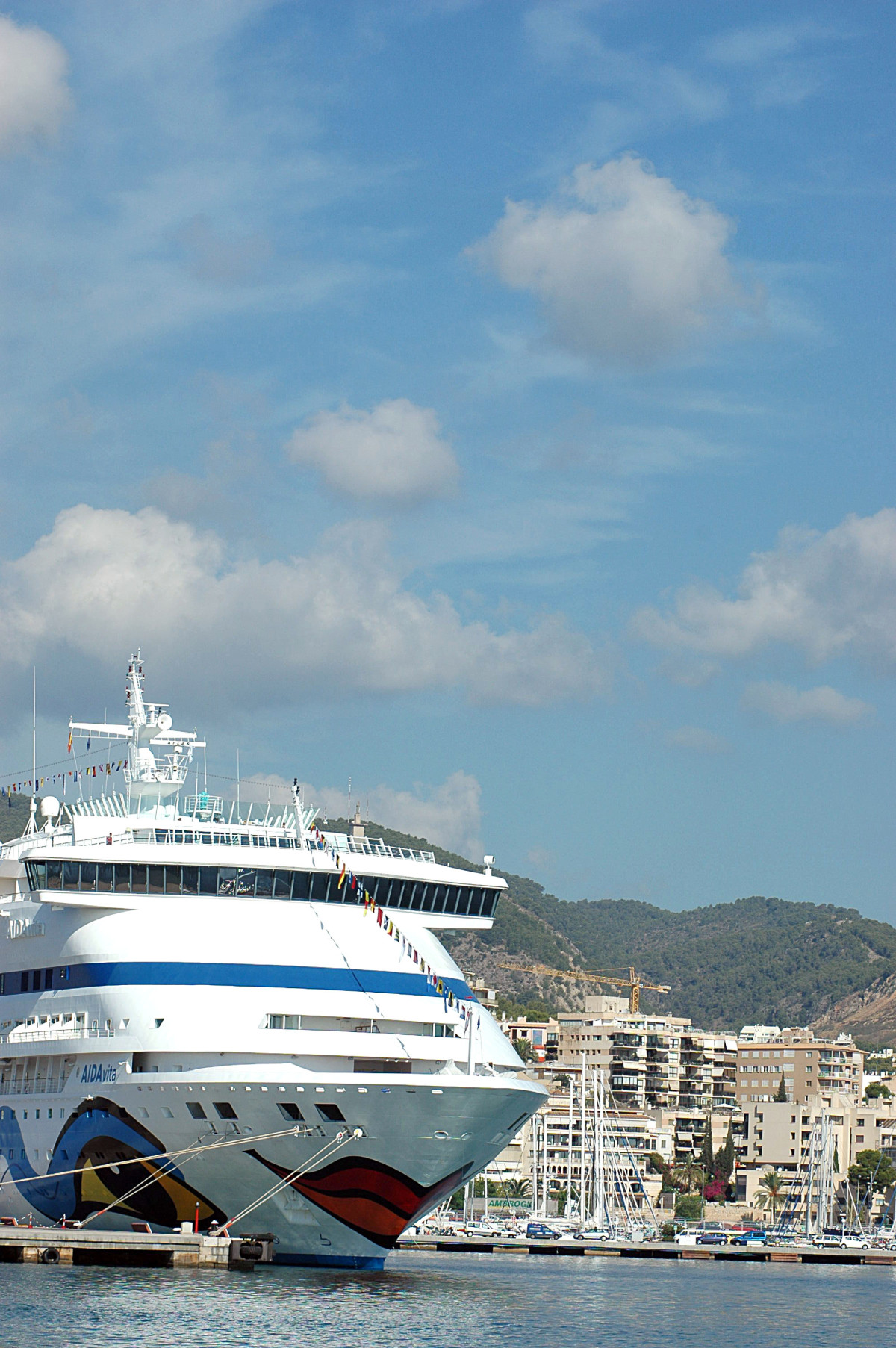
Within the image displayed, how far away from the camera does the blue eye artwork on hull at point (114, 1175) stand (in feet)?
147

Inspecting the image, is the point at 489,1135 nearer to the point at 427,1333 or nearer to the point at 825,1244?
the point at 427,1333

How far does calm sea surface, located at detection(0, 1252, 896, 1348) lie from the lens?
3794cm

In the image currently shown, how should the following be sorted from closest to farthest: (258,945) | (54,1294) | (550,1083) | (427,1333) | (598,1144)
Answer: (427,1333)
(54,1294)
(258,945)
(598,1144)
(550,1083)

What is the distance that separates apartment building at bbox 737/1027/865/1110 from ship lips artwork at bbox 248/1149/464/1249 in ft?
406

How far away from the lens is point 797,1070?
565 feet

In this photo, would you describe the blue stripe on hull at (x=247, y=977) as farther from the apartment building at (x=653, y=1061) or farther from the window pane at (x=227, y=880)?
the apartment building at (x=653, y=1061)

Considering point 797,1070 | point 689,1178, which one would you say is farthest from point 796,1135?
point 797,1070

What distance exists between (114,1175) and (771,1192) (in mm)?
113747

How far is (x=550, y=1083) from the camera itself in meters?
173

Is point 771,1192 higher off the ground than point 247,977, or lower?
lower

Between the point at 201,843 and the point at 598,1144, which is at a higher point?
the point at 201,843

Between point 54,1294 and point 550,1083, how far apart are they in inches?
5277

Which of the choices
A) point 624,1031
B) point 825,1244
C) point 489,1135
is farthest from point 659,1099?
point 489,1135

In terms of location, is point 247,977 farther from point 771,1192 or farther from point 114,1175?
point 771,1192
